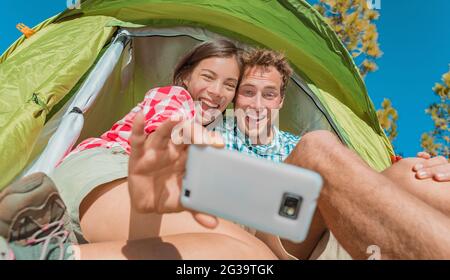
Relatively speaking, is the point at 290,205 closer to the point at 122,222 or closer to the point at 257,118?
the point at 122,222

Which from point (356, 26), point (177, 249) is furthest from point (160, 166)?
point (356, 26)

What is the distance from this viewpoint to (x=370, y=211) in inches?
26.4

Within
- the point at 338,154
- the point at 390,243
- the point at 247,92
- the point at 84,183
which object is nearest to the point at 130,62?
the point at 247,92

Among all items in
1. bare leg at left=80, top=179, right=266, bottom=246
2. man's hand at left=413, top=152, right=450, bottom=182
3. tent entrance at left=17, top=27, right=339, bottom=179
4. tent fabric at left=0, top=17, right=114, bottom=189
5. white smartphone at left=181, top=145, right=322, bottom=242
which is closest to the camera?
white smartphone at left=181, top=145, right=322, bottom=242

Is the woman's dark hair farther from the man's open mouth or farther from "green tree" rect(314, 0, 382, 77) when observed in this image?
"green tree" rect(314, 0, 382, 77)

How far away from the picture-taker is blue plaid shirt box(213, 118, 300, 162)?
4.73ft

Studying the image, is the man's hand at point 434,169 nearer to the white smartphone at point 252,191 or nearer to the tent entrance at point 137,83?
the white smartphone at point 252,191

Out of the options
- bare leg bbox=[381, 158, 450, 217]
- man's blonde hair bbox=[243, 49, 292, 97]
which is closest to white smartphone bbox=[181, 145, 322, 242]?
bare leg bbox=[381, 158, 450, 217]

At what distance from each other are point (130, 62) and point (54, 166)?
3.56ft

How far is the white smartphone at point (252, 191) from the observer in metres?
0.51

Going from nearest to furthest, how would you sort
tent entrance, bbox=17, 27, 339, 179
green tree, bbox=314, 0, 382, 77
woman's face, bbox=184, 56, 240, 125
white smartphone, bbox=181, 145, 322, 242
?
white smartphone, bbox=181, 145, 322, 242 < woman's face, bbox=184, 56, 240, 125 < tent entrance, bbox=17, 27, 339, 179 < green tree, bbox=314, 0, 382, 77

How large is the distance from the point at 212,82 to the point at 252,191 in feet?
3.04

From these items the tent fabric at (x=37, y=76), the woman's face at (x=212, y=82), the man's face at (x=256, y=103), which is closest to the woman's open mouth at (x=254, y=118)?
the man's face at (x=256, y=103)
